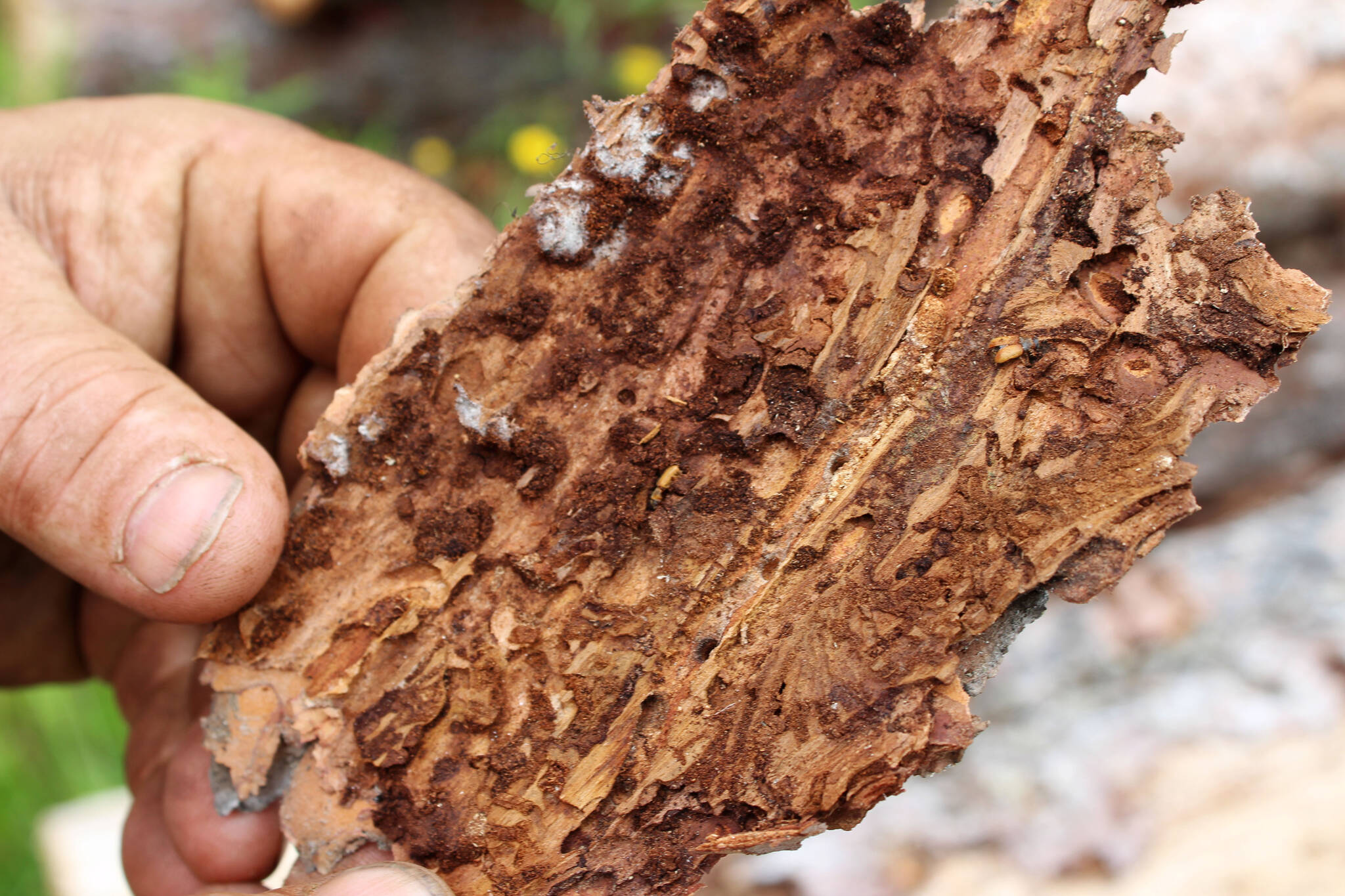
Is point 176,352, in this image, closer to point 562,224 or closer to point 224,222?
point 224,222

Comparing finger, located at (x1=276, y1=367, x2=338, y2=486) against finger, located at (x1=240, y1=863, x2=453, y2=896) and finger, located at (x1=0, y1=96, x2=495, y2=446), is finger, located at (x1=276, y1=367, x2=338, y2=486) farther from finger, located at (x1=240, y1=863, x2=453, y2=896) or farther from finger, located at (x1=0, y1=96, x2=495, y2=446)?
finger, located at (x1=240, y1=863, x2=453, y2=896)

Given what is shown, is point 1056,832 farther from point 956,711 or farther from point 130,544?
point 130,544

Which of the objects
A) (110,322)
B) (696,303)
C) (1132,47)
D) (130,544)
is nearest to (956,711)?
(696,303)

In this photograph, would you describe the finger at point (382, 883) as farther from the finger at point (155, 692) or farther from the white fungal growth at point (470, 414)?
the finger at point (155, 692)

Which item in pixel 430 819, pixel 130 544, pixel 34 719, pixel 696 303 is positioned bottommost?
pixel 34 719

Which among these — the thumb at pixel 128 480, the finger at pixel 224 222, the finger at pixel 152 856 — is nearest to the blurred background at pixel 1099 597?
the finger at pixel 224 222

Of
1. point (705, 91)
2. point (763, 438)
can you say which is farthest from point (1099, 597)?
point (705, 91)

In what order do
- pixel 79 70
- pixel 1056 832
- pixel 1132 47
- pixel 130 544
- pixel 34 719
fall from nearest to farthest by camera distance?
pixel 1132 47 < pixel 130 544 < pixel 1056 832 < pixel 34 719 < pixel 79 70
